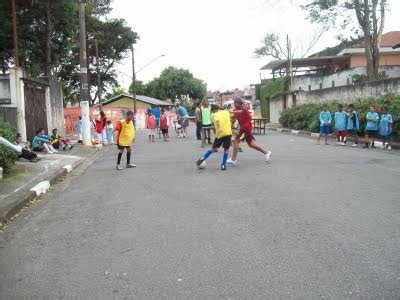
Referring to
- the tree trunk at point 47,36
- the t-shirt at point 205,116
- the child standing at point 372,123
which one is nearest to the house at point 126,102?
the tree trunk at point 47,36

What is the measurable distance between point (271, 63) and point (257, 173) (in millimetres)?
31559

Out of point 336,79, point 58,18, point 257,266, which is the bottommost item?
point 257,266

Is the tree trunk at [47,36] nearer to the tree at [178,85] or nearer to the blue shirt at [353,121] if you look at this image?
the blue shirt at [353,121]

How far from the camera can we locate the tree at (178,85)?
81.8m

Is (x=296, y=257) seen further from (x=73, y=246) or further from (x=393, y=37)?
(x=393, y=37)

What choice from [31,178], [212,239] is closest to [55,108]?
[31,178]

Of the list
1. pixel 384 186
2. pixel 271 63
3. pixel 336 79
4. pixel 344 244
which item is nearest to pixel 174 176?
pixel 384 186

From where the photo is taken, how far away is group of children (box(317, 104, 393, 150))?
16.3 m

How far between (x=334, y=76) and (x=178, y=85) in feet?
159

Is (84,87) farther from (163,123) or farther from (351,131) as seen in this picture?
(351,131)

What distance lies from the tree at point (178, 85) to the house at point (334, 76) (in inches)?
1456

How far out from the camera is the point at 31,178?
1076 centimetres

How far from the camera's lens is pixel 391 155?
46.9 ft

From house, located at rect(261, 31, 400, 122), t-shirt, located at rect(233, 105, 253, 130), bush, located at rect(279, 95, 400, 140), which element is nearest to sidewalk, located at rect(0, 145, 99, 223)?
t-shirt, located at rect(233, 105, 253, 130)
